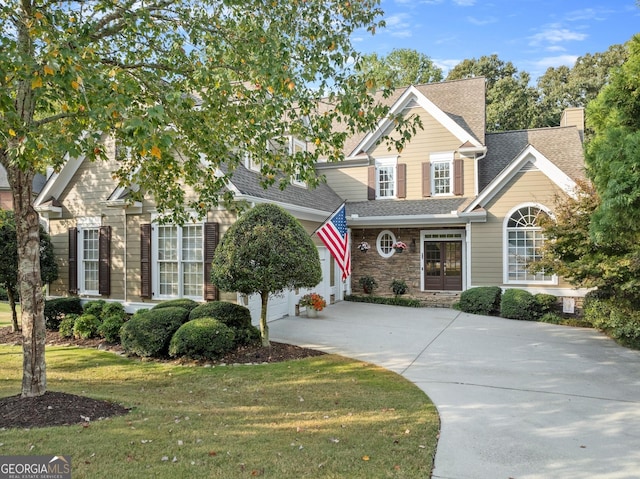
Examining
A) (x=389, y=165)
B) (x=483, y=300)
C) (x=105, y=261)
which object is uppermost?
(x=389, y=165)

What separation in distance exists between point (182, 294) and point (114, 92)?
762cm

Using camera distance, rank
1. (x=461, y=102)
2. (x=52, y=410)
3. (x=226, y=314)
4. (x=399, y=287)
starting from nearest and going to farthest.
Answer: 1. (x=52, y=410)
2. (x=226, y=314)
3. (x=399, y=287)
4. (x=461, y=102)

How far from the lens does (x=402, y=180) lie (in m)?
17.0

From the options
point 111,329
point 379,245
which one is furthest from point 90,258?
point 379,245

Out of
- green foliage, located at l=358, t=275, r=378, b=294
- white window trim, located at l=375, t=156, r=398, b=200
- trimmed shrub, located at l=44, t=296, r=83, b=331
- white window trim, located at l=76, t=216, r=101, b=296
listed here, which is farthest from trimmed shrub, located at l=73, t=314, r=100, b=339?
white window trim, located at l=375, t=156, r=398, b=200

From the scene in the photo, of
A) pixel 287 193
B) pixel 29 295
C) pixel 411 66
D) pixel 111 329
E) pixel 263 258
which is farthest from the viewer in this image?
pixel 411 66

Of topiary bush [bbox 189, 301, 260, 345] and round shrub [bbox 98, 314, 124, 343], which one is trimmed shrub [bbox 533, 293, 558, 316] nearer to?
topiary bush [bbox 189, 301, 260, 345]

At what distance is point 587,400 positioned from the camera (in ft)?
19.5

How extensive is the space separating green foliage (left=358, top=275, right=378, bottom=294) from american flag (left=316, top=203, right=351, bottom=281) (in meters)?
5.46

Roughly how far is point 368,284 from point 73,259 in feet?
33.6

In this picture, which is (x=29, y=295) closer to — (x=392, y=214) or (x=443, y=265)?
(x=392, y=214)

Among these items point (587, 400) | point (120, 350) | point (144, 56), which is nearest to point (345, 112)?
point (144, 56)

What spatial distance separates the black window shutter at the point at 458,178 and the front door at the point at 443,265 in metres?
1.97

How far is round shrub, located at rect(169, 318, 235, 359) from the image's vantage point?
325 inches
